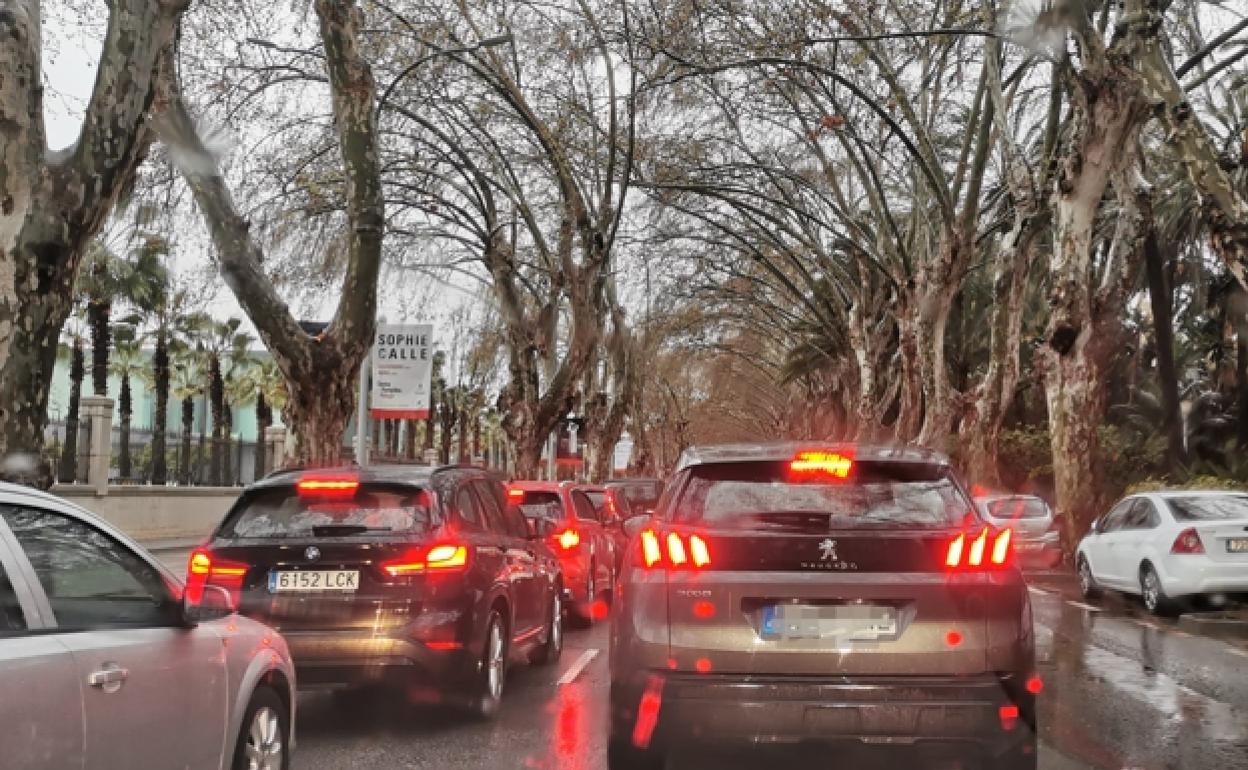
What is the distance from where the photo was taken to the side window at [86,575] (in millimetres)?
3814

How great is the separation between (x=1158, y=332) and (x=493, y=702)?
2692cm

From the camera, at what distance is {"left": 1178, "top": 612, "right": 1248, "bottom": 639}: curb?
41.7 ft

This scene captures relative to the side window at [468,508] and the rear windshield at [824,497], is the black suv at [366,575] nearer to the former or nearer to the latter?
the side window at [468,508]

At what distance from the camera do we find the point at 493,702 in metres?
7.98

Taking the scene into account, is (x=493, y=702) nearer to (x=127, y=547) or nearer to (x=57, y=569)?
(x=127, y=547)

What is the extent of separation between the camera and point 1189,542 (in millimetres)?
13758

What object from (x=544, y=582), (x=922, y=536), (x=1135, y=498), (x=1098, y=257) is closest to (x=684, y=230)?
(x=1098, y=257)

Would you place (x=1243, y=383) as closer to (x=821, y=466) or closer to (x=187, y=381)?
(x=821, y=466)

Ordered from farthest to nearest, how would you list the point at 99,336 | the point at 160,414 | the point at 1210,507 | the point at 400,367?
the point at 160,414, the point at 99,336, the point at 400,367, the point at 1210,507

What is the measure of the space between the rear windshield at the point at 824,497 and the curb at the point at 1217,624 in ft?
27.6

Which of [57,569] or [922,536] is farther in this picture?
[922,536]

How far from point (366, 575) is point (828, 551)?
3.01 m

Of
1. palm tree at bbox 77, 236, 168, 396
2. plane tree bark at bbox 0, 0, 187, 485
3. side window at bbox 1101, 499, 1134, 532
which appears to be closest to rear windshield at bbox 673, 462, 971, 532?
plane tree bark at bbox 0, 0, 187, 485

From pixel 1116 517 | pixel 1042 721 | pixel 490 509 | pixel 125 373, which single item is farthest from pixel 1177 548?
pixel 125 373
